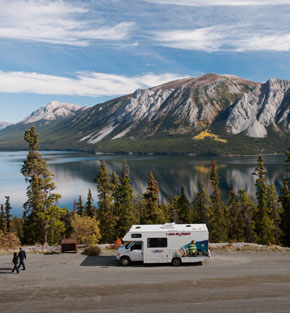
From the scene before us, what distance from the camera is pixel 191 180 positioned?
7505 inches

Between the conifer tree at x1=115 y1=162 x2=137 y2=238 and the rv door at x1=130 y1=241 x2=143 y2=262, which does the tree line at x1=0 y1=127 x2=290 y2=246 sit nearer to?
the conifer tree at x1=115 y1=162 x2=137 y2=238

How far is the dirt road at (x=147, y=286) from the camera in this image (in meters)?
18.3

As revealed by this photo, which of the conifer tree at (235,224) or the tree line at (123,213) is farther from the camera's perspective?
the conifer tree at (235,224)

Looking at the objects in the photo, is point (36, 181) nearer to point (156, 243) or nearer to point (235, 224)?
point (156, 243)

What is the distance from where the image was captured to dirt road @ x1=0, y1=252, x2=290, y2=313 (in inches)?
720

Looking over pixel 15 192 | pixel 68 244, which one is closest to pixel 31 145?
pixel 68 244

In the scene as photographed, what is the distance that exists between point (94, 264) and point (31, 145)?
21.4m

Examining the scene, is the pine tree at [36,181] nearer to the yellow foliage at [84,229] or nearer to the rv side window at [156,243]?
the yellow foliage at [84,229]

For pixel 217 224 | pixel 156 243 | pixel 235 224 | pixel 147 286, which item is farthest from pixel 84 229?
pixel 235 224

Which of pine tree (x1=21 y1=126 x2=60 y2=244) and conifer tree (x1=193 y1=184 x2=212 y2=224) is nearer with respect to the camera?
pine tree (x1=21 y1=126 x2=60 y2=244)

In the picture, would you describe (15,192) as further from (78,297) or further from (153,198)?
(78,297)

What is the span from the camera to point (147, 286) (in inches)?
848

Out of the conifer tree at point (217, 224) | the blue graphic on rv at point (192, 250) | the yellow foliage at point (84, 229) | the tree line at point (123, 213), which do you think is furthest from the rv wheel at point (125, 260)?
the conifer tree at point (217, 224)

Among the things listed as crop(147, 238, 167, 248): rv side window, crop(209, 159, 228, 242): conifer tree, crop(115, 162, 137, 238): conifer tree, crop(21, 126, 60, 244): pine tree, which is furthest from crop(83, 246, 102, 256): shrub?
crop(209, 159, 228, 242): conifer tree
